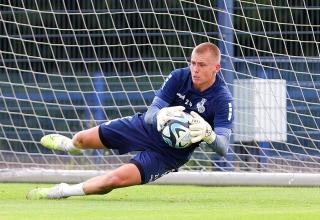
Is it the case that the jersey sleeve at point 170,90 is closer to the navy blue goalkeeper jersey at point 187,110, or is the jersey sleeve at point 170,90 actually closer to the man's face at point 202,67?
the navy blue goalkeeper jersey at point 187,110

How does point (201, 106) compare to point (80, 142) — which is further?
point (80, 142)

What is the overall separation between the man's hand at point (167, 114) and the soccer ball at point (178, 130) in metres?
0.03

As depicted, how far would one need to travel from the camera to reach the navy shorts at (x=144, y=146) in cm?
994

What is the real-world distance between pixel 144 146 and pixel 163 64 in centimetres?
337

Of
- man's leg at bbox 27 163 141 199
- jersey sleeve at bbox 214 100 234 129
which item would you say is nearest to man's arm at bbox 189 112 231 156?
jersey sleeve at bbox 214 100 234 129

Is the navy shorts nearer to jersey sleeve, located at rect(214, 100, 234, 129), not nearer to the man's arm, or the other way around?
jersey sleeve, located at rect(214, 100, 234, 129)

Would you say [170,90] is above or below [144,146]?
above

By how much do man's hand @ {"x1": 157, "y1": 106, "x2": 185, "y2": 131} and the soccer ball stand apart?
33mm

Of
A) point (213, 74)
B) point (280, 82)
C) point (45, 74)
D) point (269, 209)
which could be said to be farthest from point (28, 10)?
point (269, 209)

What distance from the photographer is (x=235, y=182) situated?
12305 mm

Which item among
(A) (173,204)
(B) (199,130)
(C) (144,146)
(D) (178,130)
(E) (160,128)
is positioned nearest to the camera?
(B) (199,130)

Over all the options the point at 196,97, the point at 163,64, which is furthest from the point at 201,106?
the point at 163,64

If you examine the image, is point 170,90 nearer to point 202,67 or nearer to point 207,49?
point 202,67

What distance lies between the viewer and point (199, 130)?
9.21m
